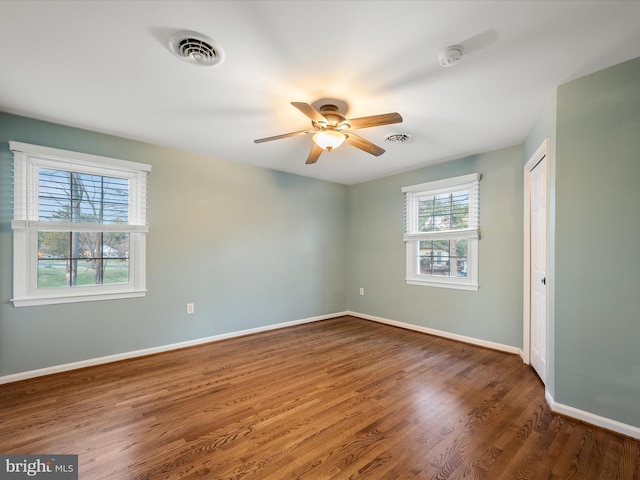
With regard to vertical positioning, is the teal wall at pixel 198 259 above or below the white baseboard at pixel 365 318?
above

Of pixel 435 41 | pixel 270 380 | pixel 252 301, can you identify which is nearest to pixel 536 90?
pixel 435 41

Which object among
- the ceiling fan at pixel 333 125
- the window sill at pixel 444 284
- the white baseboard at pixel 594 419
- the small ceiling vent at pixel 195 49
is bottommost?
the white baseboard at pixel 594 419

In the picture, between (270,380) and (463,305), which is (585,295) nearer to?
(463,305)

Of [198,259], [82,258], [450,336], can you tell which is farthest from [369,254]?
[82,258]

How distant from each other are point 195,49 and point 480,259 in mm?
3642

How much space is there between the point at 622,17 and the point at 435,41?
93 centimetres

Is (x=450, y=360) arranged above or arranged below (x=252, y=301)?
below

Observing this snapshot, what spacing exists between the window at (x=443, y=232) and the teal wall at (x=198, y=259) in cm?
140

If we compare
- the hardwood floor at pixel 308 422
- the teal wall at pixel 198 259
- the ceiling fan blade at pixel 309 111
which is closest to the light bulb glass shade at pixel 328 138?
the ceiling fan blade at pixel 309 111

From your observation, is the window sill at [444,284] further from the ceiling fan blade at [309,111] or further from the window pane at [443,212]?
the ceiling fan blade at [309,111]

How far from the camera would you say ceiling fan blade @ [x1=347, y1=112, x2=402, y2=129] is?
6.58ft

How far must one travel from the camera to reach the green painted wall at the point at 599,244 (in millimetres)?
1876

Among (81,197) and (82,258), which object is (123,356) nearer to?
(82,258)

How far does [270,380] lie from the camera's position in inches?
107
